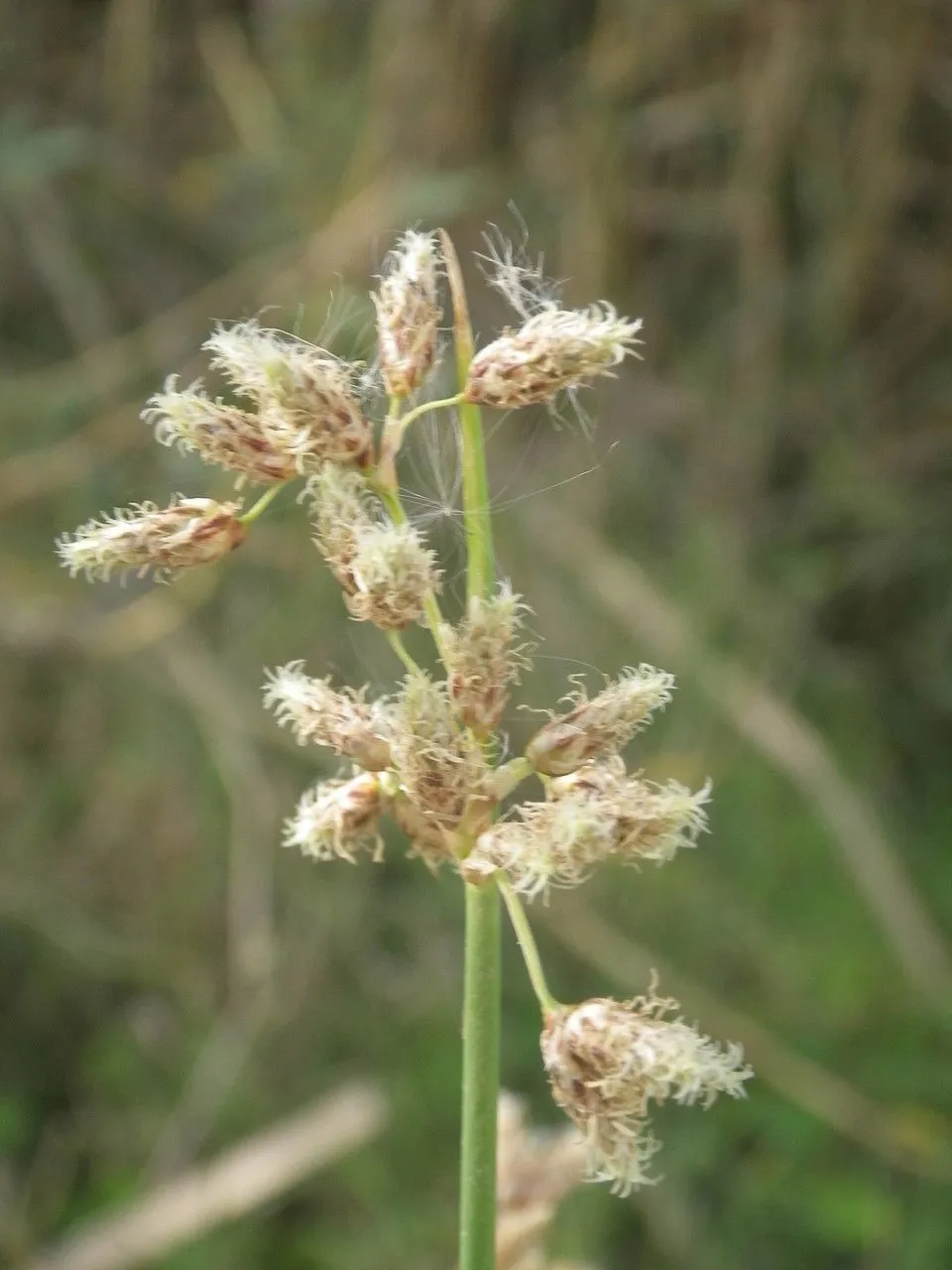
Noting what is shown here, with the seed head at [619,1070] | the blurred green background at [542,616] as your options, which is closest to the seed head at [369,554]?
the seed head at [619,1070]

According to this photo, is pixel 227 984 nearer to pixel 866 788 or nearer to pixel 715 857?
pixel 715 857

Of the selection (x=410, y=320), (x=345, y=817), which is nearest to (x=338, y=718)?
(x=345, y=817)

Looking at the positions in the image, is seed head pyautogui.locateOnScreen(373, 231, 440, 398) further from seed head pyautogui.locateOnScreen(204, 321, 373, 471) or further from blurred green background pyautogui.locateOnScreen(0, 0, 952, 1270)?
blurred green background pyautogui.locateOnScreen(0, 0, 952, 1270)

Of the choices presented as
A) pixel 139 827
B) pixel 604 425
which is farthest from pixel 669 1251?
pixel 604 425

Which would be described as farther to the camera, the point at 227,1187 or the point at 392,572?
the point at 227,1187

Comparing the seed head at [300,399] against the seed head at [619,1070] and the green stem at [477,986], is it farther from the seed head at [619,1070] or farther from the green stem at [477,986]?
the seed head at [619,1070]

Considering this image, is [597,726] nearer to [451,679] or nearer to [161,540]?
[451,679]
